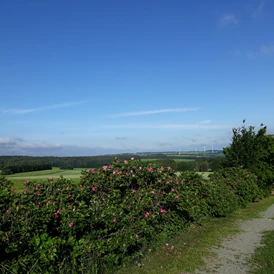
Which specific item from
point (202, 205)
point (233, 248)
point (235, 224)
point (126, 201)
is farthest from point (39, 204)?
point (235, 224)

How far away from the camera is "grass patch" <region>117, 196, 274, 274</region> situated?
17.9 ft

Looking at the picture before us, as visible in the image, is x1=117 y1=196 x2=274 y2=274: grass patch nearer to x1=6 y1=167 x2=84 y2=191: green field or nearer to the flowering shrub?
the flowering shrub

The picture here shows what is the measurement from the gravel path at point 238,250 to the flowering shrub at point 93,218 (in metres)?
1.42

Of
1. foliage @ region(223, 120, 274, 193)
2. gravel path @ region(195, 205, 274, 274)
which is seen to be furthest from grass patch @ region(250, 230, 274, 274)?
foliage @ region(223, 120, 274, 193)

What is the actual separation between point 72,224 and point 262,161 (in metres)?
15.6

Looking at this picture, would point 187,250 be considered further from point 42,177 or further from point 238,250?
point 42,177

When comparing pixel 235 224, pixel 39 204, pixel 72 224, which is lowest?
pixel 235 224

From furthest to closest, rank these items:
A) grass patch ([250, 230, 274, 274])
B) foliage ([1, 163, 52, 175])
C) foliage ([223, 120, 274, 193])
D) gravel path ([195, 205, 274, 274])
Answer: foliage ([1, 163, 52, 175])
foliage ([223, 120, 274, 193])
gravel path ([195, 205, 274, 274])
grass patch ([250, 230, 274, 274])

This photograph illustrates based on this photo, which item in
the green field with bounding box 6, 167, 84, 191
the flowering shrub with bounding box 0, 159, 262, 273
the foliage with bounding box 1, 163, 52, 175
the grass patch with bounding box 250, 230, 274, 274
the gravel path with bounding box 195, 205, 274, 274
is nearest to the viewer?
the flowering shrub with bounding box 0, 159, 262, 273

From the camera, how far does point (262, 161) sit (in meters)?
17.6

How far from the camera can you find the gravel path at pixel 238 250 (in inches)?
214

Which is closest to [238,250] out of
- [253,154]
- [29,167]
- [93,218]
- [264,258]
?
[264,258]

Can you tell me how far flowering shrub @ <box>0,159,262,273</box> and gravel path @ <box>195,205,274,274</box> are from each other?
4.66ft

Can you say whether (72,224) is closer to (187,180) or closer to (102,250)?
(102,250)
